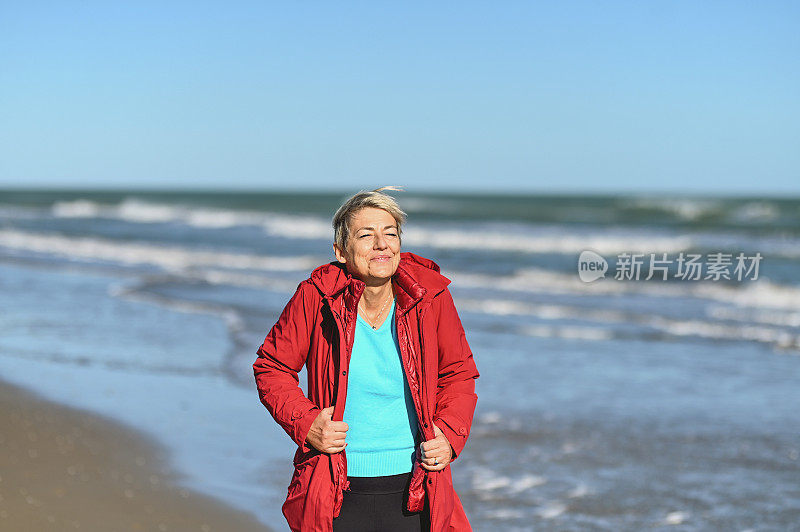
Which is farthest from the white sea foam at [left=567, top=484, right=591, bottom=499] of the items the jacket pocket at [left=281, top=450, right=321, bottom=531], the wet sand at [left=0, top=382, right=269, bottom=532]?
the jacket pocket at [left=281, top=450, right=321, bottom=531]

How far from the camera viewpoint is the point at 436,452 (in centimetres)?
247

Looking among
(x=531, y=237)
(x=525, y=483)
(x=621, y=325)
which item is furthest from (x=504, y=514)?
(x=531, y=237)

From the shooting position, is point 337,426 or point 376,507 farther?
point 376,507

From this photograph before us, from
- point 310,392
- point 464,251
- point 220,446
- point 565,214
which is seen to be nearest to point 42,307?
point 220,446

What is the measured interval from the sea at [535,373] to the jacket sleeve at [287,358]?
1991 mm

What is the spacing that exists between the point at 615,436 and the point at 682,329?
5.00 m

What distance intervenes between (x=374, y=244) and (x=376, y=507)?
2.64 feet

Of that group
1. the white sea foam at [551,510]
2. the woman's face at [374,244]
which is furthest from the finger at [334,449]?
the white sea foam at [551,510]

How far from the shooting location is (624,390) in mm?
7320

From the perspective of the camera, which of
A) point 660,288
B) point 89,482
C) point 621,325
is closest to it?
point 89,482

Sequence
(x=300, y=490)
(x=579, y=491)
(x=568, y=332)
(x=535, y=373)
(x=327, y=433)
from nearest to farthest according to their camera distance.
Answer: (x=327, y=433) → (x=300, y=490) → (x=579, y=491) → (x=535, y=373) → (x=568, y=332)

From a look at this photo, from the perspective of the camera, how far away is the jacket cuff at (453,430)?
250 cm

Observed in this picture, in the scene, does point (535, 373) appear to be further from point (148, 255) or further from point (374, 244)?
point (148, 255)

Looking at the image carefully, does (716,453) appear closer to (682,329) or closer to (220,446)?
(220,446)
